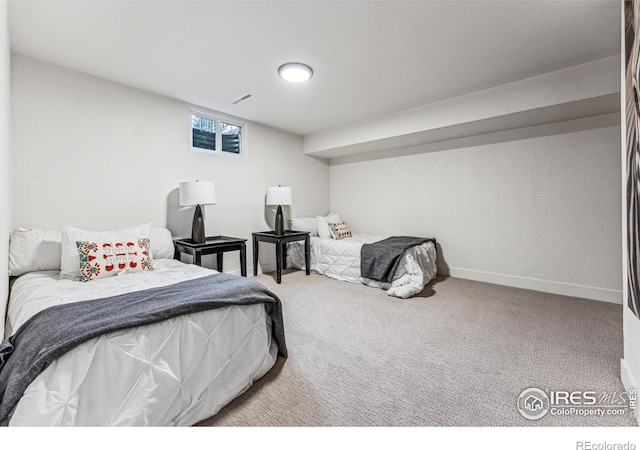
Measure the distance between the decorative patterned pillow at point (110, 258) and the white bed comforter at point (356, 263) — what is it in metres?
2.39

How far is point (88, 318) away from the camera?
127 cm

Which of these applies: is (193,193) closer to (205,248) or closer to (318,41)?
(205,248)

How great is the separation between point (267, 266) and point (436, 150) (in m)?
3.18

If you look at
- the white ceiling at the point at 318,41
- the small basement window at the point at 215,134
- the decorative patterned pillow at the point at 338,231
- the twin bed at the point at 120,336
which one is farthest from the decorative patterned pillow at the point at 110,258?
the decorative patterned pillow at the point at 338,231

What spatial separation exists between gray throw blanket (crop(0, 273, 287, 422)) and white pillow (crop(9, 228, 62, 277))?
1179mm

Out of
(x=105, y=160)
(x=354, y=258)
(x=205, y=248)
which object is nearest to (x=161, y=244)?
(x=205, y=248)

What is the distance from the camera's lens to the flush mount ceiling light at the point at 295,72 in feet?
8.28

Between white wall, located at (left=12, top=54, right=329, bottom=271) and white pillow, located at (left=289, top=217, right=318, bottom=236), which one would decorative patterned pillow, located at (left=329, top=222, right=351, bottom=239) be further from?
white wall, located at (left=12, top=54, right=329, bottom=271)

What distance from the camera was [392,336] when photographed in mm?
2244

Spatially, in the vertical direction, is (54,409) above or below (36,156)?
below

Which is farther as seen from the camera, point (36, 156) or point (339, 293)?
point (339, 293)

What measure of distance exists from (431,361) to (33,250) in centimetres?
313
